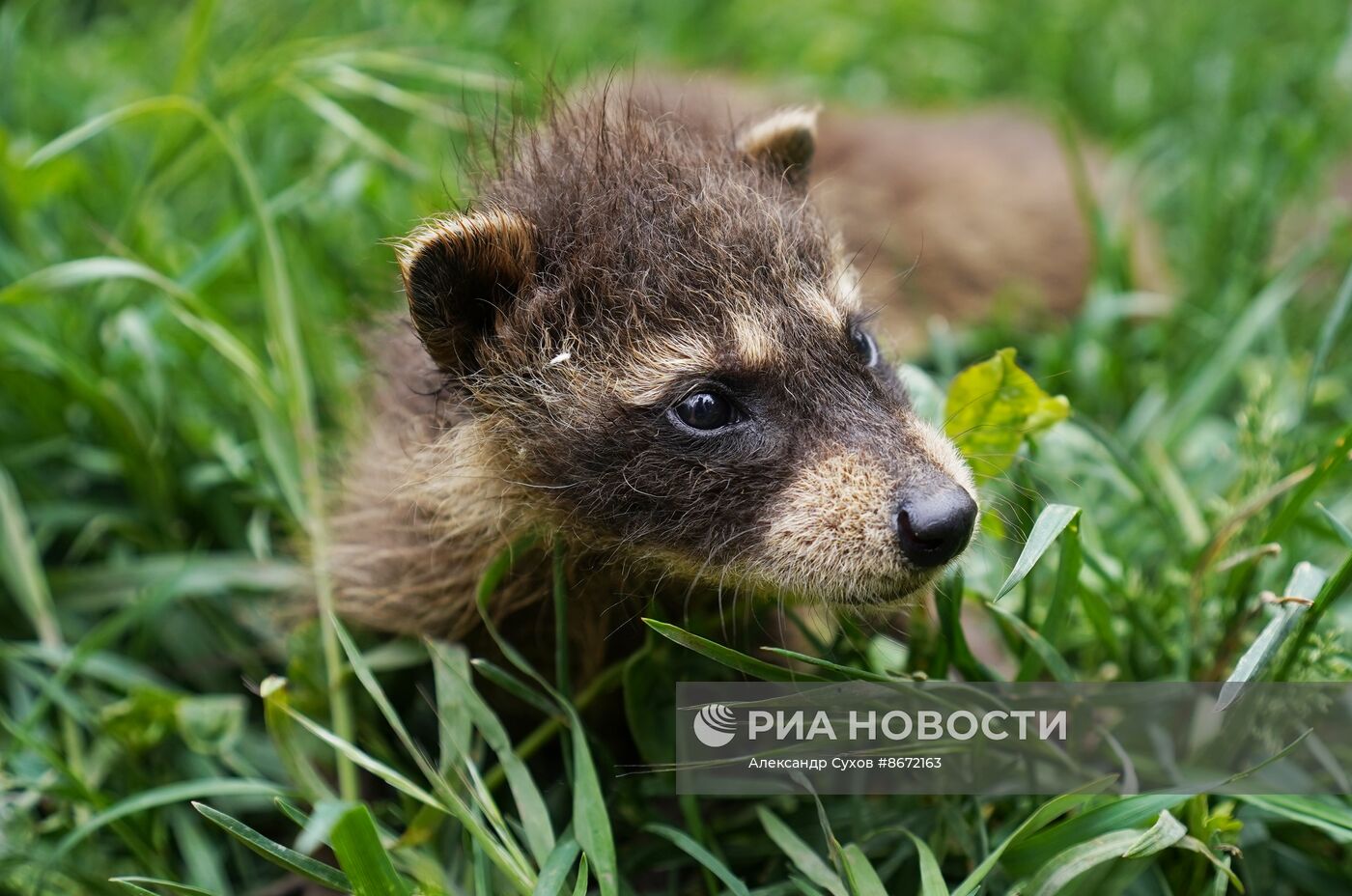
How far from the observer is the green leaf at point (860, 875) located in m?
2.30

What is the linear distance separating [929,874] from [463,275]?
1.55m

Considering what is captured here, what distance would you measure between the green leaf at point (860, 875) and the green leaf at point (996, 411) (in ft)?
3.14

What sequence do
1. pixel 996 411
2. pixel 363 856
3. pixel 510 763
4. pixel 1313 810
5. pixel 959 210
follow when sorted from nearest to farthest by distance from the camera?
pixel 363 856, pixel 1313 810, pixel 510 763, pixel 996 411, pixel 959 210

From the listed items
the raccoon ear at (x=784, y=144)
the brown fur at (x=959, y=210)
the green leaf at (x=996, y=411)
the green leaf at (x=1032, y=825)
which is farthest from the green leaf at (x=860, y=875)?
the brown fur at (x=959, y=210)

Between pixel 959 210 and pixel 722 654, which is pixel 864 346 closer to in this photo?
pixel 722 654

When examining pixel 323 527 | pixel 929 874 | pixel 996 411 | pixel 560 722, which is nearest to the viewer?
pixel 929 874

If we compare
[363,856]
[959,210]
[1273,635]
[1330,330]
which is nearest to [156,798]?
[363,856]

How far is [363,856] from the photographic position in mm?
2230

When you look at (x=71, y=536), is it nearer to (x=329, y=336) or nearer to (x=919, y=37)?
(x=329, y=336)

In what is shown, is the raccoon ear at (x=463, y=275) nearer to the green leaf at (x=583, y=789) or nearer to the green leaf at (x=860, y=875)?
the green leaf at (x=583, y=789)

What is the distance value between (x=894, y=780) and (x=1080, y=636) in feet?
2.68

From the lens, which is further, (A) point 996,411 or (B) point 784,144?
(B) point 784,144

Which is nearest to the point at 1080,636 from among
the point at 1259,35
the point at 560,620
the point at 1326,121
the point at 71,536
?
the point at 560,620

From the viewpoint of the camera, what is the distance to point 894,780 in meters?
2.67
